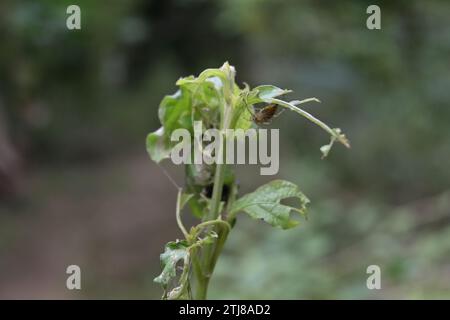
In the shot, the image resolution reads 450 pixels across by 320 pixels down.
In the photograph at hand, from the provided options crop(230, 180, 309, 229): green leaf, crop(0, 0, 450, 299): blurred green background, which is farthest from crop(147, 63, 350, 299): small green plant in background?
crop(0, 0, 450, 299): blurred green background

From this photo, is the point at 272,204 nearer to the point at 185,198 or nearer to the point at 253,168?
the point at 185,198

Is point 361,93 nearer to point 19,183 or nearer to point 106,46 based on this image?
point 106,46

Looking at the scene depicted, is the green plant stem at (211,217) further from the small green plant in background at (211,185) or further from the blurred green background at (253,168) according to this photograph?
the blurred green background at (253,168)

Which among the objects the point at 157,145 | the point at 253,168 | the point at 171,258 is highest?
the point at 253,168

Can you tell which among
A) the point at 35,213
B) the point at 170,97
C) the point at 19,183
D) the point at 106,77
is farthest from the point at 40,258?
the point at 170,97

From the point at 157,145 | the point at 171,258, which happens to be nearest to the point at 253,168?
the point at 157,145

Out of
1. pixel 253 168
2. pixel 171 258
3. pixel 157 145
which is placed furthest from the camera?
pixel 253 168
